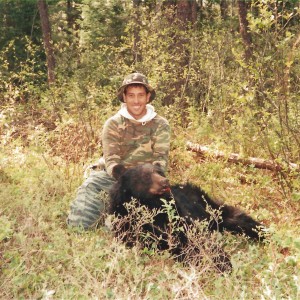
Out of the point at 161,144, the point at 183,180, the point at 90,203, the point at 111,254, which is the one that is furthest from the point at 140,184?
the point at 183,180

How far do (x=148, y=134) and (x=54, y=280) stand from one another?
2.23 m

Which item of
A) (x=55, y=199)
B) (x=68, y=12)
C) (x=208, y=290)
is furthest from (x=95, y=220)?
(x=68, y=12)

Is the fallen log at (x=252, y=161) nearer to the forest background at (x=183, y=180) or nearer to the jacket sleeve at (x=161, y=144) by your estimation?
the forest background at (x=183, y=180)

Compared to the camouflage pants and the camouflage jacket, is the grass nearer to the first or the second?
the camouflage pants

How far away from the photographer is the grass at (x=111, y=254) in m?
3.08

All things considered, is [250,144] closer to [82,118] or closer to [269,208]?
[269,208]

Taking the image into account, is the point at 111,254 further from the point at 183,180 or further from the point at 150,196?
the point at 183,180

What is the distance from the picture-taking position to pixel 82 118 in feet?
23.5

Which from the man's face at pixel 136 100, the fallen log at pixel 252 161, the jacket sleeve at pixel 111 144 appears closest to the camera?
the jacket sleeve at pixel 111 144

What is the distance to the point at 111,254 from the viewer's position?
3781mm

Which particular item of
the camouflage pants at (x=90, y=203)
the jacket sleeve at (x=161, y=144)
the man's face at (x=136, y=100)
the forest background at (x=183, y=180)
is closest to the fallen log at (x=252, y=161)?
the forest background at (x=183, y=180)

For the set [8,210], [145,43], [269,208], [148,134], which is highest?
[145,43]

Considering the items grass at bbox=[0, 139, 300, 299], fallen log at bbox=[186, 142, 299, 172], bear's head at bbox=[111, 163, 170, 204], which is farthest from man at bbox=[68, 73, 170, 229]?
fallen log at bbox=[186, 142, 299, 172]

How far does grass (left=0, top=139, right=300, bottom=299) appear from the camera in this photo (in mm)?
3082
